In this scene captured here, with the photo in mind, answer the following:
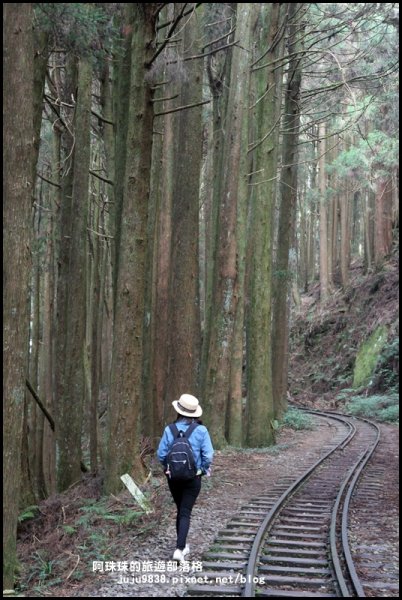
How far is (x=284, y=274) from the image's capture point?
2083 cm

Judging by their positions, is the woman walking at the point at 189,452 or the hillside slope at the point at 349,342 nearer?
the woman walking at the point at 189,452

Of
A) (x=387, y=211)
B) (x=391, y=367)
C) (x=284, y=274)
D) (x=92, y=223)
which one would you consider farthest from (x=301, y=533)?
(x=387, y=211)

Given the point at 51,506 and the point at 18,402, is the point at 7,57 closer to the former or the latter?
the point at 18,402

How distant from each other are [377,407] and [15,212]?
20635 mm

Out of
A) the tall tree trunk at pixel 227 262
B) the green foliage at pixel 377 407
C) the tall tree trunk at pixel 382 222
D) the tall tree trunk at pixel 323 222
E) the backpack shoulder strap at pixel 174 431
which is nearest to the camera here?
the backpack shoulder strap at pixel 174 431

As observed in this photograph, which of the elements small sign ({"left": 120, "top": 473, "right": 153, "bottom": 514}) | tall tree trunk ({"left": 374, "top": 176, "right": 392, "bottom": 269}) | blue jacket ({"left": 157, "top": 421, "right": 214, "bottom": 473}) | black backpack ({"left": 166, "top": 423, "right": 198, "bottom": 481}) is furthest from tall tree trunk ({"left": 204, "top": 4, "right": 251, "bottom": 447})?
tall tree trunk ({"left": 374, "top": 176, "right": 392, "bottom": 269})

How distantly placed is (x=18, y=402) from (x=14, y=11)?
4.05 meters

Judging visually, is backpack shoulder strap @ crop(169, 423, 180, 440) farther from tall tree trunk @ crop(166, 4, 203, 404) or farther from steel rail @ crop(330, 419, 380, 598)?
tall tree trunk @ crop(166, 4, 203, 404)

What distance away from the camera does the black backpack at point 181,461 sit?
6.93 m

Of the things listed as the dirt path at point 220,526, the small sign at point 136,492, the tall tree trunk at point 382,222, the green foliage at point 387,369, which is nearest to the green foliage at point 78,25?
the small sign at point 136,492

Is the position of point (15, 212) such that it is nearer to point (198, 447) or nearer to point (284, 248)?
point (198, 447)

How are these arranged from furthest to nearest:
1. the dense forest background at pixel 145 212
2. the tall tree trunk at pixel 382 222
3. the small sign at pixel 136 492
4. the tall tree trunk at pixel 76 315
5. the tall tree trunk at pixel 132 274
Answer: the tall tree trunk at pixel 382 222 < the tall tree trunk at pixel 76 315 < the tall tree trunk at pixel 132 274 < the small sign at pixel 136 492 < the dense forest background at pixel 145 212

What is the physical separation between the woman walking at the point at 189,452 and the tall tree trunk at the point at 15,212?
1.64m

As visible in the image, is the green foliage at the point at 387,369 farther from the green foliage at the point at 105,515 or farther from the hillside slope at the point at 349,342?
the green foliage at the point at 105,515
